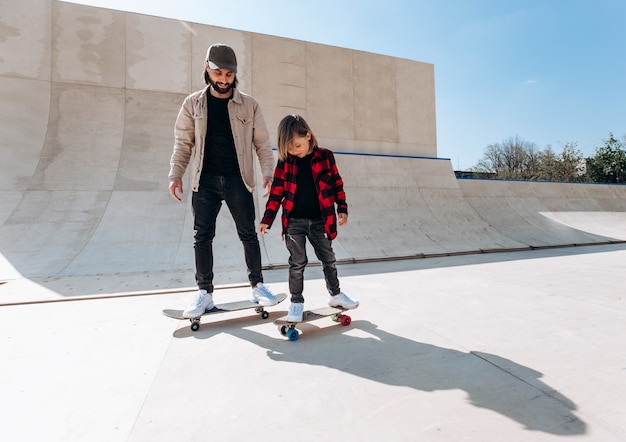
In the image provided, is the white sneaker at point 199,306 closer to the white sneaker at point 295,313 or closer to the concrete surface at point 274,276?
the concrete surface at point 274,276

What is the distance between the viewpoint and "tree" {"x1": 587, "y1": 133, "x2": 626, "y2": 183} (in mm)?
19594

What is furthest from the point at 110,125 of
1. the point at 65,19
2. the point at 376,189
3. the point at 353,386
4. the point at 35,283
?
the point at 353,386

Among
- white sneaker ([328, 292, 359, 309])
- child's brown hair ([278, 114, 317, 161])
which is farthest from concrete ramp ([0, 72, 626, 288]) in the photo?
child's brown hair ([278, 114, 317, 161])

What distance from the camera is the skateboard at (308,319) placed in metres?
1.88

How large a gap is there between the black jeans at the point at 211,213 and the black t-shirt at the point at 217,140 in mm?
70

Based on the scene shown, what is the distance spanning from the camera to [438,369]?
4.67 ft

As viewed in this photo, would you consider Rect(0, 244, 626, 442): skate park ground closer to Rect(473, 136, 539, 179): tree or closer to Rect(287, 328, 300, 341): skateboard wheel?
Rect(287, 328, 300, 341): skateboard wheel

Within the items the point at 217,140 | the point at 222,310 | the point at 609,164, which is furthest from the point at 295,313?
the point at 609,164

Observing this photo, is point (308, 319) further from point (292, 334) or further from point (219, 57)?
point (219, 57)

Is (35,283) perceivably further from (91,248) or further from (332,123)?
(332,123)

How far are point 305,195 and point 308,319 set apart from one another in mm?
773

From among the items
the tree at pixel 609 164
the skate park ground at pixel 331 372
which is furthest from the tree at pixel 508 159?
the skate park ground at pixel 331 372

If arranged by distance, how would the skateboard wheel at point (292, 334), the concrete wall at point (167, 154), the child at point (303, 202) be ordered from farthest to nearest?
the concrete wall at point (167, 154) → the child at point (303, 202) → the skateboard wheel at point (292, 334)

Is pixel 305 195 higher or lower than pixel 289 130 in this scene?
lower
